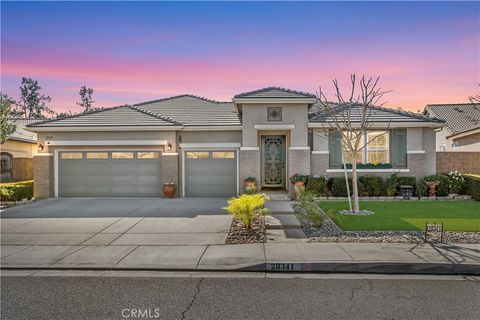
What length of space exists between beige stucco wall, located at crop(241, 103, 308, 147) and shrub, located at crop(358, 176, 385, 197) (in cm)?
316

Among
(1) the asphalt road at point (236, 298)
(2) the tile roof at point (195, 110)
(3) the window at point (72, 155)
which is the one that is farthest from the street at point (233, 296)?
(2) the tile roof at point (195, 110)

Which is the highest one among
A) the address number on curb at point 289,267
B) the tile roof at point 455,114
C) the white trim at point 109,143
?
the tile roof at point 455,114

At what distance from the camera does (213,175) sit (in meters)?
17.8

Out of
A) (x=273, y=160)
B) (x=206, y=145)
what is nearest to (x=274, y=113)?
(x=273, y=160)

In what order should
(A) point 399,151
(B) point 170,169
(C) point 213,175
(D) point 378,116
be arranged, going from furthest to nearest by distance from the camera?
(C) point 213,175
(D) point 378,116
(A) point 399,151
(B) point 170,169

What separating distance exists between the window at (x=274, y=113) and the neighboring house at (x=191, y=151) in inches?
0.9

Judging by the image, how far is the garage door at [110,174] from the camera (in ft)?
58.0

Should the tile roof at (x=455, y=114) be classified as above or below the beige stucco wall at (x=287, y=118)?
above

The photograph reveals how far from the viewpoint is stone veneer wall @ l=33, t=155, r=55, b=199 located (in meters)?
17.6

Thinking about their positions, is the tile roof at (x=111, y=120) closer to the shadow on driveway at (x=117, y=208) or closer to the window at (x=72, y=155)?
the window at (x=72, y=155)

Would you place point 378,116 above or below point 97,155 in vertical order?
above

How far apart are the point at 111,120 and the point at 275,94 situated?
826 cm

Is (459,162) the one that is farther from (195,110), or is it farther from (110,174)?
(110,174)

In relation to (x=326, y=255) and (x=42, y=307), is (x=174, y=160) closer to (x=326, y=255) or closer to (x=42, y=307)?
(x=326, y=255)
